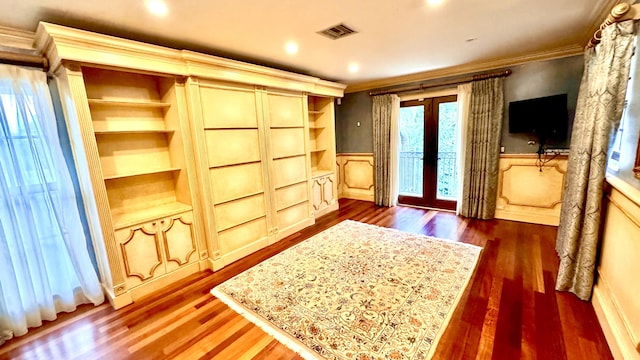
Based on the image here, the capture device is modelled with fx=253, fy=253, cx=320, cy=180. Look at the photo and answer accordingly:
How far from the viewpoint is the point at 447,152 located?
14.9 ft

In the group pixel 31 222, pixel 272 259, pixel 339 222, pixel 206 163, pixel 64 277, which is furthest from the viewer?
pixel 339 222

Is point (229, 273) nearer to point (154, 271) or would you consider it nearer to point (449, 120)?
point (154, 271)

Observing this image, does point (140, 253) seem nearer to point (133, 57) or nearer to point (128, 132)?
point (128, 132)

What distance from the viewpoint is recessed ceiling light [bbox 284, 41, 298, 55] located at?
8.88 ft

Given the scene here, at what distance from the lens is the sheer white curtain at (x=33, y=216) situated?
6.50 feet

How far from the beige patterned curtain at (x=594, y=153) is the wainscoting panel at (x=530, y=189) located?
187 cm

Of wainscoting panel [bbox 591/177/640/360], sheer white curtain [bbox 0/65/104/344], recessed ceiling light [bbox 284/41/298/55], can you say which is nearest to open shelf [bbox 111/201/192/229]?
sheer white curtain [bbox 0/65/104/344]

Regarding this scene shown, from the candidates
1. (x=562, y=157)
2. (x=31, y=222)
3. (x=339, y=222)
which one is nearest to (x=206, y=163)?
(x=31, y=222)

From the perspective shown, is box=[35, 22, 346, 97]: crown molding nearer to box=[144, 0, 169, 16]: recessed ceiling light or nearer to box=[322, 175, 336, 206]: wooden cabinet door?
box=[144, 0, 169, 16]: recessed ceiling light

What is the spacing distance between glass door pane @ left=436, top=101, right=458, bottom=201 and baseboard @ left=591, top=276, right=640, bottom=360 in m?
2.68

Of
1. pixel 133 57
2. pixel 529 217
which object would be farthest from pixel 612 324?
pixel 133 57

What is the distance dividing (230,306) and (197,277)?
0.77m

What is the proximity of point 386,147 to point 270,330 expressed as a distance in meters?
3.94

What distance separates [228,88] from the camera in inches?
116
